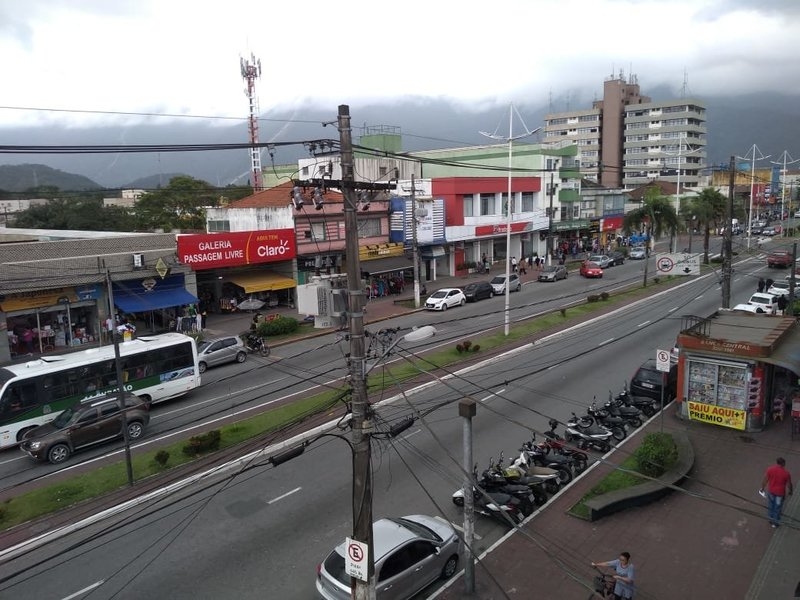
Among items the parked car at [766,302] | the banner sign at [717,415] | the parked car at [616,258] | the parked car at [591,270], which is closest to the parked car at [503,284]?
the parked car at [591,270]

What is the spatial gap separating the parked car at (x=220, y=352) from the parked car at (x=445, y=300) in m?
13.9

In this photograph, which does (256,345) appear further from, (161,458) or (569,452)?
(569,452)


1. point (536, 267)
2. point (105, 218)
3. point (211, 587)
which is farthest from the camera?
point (105, 218)

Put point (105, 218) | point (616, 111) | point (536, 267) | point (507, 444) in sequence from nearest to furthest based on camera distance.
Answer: point (507, 444) → point (536, 267) → point (105, 218) → point (616, 111)

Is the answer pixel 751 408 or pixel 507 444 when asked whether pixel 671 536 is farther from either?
pixel 751 408

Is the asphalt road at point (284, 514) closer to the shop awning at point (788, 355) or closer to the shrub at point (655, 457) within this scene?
the shrub at point (655, 457)

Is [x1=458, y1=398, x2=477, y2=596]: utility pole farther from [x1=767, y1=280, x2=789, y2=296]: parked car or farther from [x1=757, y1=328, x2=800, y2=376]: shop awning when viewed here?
[x1=767, y1=280, x2=789, y2=296]: parked car

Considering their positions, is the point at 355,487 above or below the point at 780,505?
above

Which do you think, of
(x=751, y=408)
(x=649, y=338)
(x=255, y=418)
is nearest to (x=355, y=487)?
(x=255, y=418)

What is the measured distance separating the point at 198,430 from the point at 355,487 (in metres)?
12.8

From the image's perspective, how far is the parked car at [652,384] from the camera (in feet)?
68.3

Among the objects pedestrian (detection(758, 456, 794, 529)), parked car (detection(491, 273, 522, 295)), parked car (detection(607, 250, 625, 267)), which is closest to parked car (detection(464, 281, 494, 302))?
parked car (detection(491, 273, 522, 295))

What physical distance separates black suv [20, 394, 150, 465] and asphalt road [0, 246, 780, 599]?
3204 mm

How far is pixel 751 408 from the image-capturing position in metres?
17.9
